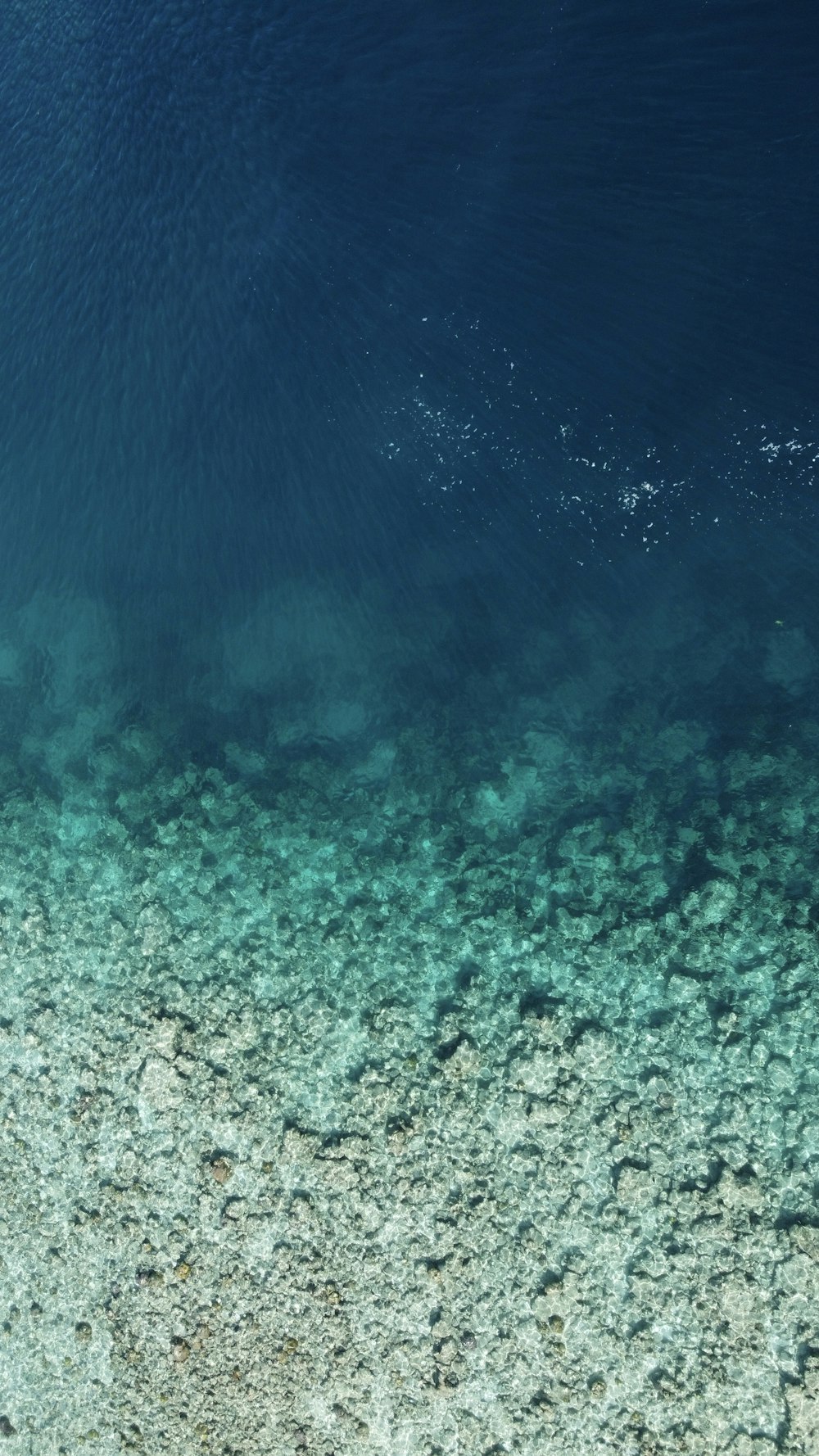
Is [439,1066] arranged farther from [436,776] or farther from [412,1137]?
[436,776]

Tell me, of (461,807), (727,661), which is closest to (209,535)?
(461,807)

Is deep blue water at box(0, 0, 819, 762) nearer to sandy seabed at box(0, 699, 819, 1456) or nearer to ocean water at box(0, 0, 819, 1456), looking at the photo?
ocean water at box(0, 0, 819, 1456)

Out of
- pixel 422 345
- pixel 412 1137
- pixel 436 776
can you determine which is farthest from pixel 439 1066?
pixel 422 345

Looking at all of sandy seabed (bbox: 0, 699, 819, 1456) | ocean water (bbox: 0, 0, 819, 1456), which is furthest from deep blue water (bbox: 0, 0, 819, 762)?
sandy seabed (bbox: 0, 699, 819, 1456)

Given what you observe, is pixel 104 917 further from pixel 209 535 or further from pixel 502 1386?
pixel 502 1386

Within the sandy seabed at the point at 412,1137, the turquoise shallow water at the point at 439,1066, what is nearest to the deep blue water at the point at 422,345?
the turquoise shallow water at the point at 439,1066

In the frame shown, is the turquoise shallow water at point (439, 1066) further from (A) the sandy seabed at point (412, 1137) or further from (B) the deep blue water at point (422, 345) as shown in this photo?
(B) the deep blue water at point (422, 345)

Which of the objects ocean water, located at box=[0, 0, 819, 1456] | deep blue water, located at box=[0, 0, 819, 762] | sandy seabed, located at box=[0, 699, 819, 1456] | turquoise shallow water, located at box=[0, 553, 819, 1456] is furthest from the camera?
deep blue water, located at box=[0, 0, 819, 762]
